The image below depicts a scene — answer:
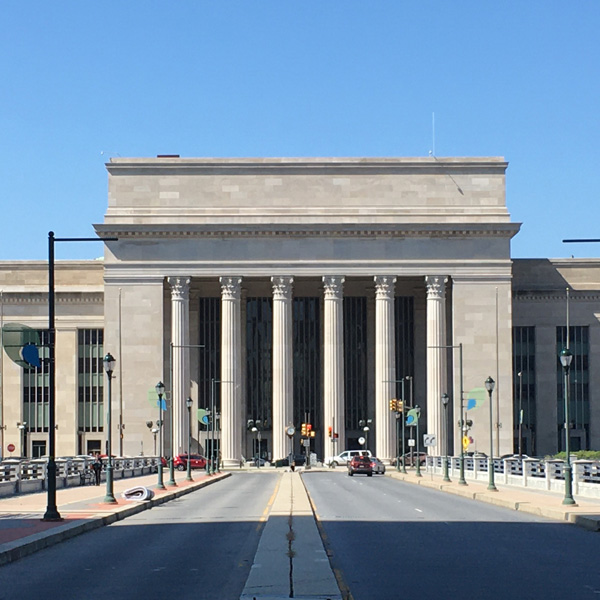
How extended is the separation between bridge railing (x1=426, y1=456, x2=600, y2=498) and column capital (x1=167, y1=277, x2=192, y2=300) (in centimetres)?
3366

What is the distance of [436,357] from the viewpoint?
372 ft

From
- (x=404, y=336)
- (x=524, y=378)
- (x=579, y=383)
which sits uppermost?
(x=404, y=336)

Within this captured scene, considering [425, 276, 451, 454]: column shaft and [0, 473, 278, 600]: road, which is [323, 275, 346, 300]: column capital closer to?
[425, 276, 451, 454]: column shaft

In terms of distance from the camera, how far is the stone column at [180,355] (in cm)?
11394

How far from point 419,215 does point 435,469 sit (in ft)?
85.1

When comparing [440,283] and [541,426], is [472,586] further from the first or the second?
[541,426]

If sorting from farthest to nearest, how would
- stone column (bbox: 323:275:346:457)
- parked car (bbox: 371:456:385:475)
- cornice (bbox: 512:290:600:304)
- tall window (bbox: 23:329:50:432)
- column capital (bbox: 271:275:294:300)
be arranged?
tall window (bbox: 23:329:50:432), cornice (bbox: 512:290:600:304), column capital (bbox: 271:275:294:300), stone column (bbox: 323:275:346:457), parked car (bbox: 371:456:385:475)

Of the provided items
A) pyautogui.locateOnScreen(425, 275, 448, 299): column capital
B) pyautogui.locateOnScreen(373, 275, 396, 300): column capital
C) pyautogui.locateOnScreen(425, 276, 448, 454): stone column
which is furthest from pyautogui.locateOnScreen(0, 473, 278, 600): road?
pyautogui.locateOnScreen(425, 275, 448, 299): column capital

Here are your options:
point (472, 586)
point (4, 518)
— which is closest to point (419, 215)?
point (4, 518)

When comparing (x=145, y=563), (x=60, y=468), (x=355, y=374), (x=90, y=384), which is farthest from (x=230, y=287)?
(x=145, y=563)

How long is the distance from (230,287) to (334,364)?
11761 millimetres

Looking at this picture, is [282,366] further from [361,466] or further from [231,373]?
[361,466]

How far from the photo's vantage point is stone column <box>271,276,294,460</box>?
113500 millimetres

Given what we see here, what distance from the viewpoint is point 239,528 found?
33.9 m
